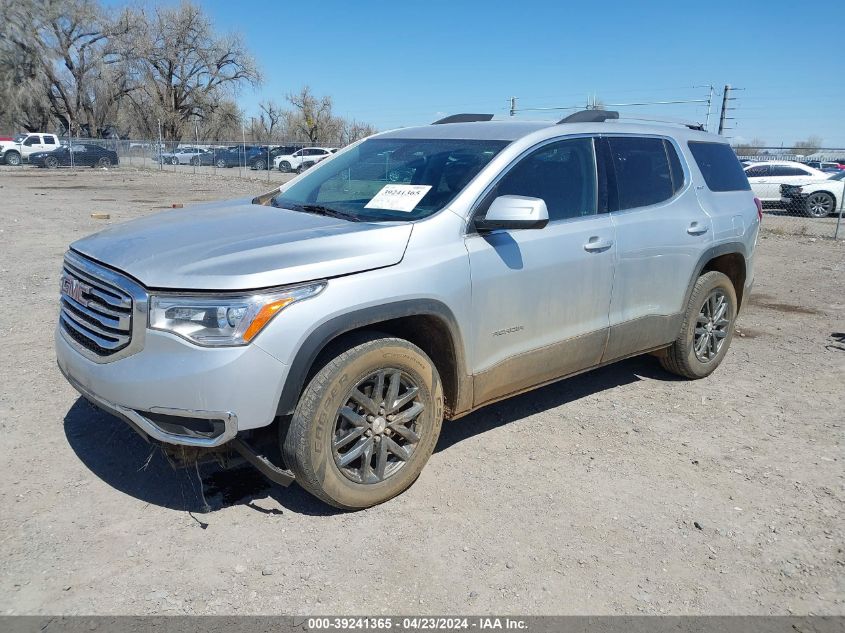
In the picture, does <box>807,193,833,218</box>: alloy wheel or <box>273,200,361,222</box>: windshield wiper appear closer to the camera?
<box>273,200,361,222</box>: windshield wiper

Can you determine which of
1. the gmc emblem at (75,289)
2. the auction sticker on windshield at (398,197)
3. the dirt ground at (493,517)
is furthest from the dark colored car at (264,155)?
the gmc emblem at (75,289)

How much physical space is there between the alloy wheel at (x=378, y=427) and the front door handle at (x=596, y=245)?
145 centimetres

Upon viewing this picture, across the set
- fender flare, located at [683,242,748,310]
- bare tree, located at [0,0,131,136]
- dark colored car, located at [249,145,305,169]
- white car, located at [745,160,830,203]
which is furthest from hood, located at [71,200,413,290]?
bare tree, located at [0,0,131,136]

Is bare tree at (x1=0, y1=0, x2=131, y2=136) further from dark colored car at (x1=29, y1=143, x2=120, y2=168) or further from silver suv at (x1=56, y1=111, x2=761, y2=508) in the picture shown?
silver suv at (x1=56, y1=111, x2=761, y2=508)

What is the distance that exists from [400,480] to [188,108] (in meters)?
59.8

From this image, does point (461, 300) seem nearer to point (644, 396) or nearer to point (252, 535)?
point (252, 535)

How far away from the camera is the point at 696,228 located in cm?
502

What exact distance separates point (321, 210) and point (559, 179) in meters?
1.44

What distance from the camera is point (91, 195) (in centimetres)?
2289

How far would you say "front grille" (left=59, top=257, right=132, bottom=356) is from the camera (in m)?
3.11

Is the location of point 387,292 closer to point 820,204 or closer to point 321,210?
point 321,210

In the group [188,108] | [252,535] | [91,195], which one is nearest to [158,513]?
[252,535]

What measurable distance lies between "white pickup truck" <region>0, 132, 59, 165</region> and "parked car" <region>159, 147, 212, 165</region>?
20.5ft

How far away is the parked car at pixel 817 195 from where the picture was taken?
19594mm
